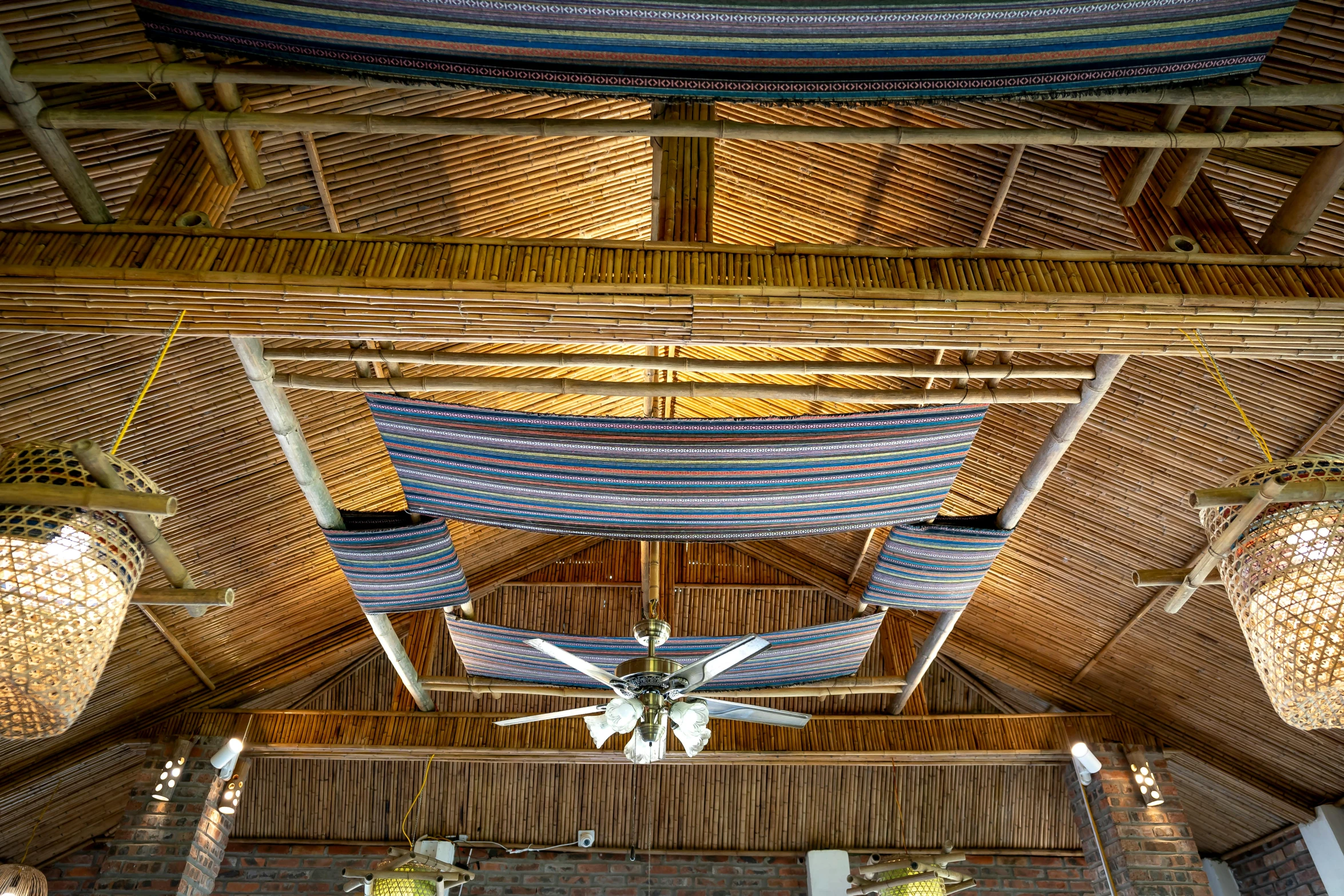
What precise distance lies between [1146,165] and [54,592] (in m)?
4.18

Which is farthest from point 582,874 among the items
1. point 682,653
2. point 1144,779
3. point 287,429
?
point 287,429

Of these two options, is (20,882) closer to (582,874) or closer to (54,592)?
(582,874)

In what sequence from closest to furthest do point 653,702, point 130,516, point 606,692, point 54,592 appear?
point 54,592
point 130,516
point 653,702
point 606,692

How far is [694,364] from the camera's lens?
457cm

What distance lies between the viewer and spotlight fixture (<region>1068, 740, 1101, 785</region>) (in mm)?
7852

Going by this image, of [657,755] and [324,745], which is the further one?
[324,745]

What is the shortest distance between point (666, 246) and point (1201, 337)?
209cm

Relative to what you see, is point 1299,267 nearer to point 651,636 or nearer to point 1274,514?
point 1274,514

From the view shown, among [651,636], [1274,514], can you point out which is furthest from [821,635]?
[1274,514]

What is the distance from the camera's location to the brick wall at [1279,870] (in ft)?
26.7

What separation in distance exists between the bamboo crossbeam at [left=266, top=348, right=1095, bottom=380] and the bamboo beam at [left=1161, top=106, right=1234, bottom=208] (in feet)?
3.04

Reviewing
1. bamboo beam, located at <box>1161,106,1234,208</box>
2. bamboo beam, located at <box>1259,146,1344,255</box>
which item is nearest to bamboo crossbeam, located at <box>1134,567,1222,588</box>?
bamboo beam, located at <box>1259,146,1344,255</box>

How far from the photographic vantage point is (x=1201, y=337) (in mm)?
3688

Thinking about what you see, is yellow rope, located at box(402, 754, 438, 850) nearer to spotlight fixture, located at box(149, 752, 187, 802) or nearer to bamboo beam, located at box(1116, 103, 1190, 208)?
spotlight fixture, located at box(149, 752, 187, 802)
